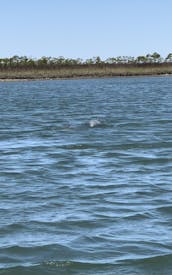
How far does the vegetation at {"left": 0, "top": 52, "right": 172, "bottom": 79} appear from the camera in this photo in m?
118

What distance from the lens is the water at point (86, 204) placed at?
26.2 ft

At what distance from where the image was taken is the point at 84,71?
392ft

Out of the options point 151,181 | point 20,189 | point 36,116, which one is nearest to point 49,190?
point 20,189

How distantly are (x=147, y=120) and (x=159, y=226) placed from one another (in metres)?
17.7

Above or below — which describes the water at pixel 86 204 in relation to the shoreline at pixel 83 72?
above

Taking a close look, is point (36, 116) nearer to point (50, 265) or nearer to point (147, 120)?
point (147, 120)

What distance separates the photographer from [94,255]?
8.13 metres

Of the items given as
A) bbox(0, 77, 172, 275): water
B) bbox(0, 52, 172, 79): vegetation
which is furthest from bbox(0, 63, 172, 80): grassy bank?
bbox(0, 77, 172, 275): water

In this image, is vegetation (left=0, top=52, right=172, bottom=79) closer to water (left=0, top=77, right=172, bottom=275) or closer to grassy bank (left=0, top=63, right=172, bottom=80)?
grassy bank (left=0, top=63, right=172, bottom=80)

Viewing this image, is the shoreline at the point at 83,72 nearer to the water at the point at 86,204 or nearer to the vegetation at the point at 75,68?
the vegetation at the point at 75,68

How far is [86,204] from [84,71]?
109240mm

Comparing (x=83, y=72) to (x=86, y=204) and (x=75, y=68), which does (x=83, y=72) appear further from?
(x=86, y=204)

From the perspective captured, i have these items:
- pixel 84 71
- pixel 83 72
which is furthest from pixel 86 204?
pixel 84 71

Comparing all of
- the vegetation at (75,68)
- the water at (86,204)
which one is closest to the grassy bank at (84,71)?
the vegetation at (75,68)
